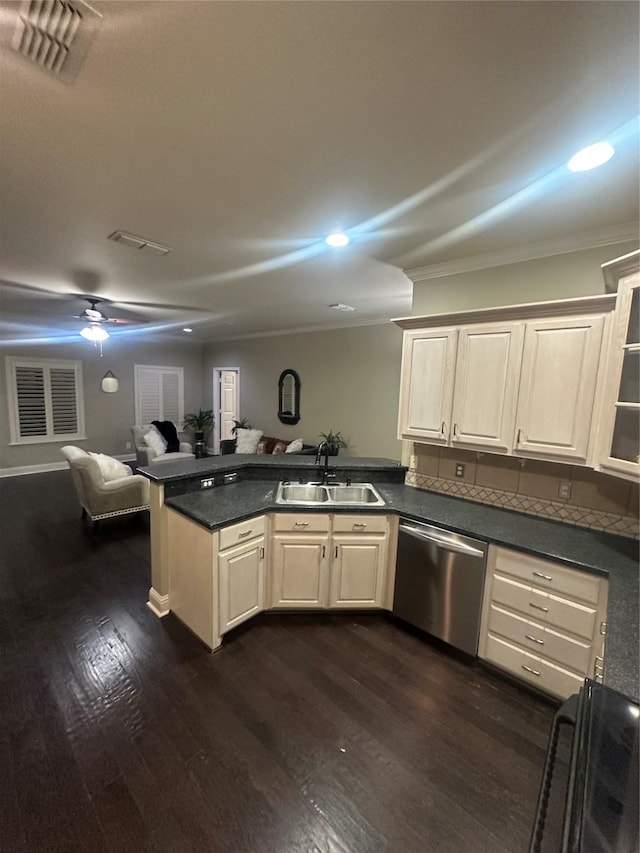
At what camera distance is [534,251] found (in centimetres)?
229

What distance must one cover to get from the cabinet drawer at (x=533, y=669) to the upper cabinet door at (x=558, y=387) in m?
1.18

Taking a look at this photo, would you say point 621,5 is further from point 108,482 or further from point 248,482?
point 108,482

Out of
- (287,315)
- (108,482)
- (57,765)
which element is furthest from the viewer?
(287,315)

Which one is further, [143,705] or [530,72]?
[143,705]

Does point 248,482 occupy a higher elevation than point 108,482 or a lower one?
higher

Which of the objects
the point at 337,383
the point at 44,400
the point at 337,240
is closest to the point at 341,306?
the point at 337,383

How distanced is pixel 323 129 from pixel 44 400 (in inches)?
288

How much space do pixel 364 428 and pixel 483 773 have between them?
13.9 feet

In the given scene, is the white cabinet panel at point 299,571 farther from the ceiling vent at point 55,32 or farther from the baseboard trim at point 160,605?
the ceiling vent at point 55,32

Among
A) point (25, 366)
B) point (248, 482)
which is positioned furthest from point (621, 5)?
point (25, 366)

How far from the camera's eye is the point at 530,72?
1.06m

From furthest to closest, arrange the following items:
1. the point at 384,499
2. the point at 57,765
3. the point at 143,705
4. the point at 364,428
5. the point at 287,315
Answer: the point at 364,428 → the point at 287,315 → the point at 384,499 → the point at 143,705 → the point at 57,765

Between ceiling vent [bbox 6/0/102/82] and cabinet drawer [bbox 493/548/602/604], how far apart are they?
2.78m

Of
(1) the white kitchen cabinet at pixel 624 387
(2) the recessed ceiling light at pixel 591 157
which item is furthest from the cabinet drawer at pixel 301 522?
(2) the recessed ceiling light at pixel 591 157
